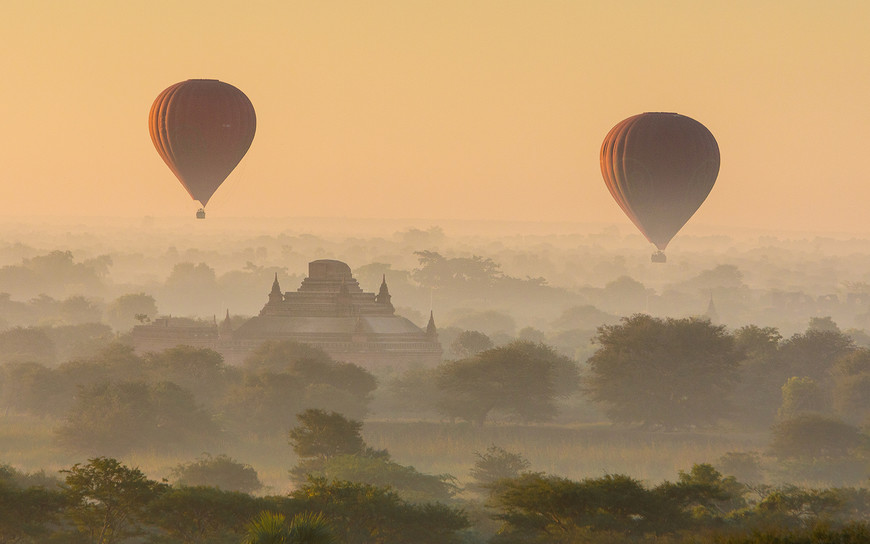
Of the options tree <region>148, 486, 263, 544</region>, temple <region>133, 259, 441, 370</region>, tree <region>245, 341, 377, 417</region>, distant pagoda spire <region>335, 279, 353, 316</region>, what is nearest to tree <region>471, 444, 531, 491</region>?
tree <region>245, 341, 377, 417</region>

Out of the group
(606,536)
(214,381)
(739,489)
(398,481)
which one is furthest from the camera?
(214,381)

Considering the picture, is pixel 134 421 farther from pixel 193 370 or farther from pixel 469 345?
pixel 469 345

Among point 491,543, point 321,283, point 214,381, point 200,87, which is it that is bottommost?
point 491,543

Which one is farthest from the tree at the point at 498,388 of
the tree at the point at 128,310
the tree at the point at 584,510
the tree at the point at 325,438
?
the tree at the point at 128,310

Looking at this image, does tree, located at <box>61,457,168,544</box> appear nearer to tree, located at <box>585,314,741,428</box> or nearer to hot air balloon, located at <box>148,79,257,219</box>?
hot air balloon, located at <box>148,79,257,219</box>

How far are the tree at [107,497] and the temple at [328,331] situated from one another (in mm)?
58255

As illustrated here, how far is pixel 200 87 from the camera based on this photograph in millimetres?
87625

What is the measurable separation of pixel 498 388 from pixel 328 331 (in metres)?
17.2

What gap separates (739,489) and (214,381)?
45.1m

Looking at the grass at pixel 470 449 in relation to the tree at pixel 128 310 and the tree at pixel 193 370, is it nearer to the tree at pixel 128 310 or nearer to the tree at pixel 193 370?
the tree at pixel 193 370

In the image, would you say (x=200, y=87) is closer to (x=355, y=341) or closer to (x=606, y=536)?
(x=355, y=341)

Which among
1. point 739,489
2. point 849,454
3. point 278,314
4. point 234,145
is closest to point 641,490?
point 739,489

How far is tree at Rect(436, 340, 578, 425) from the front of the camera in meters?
89.9

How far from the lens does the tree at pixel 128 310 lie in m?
174
